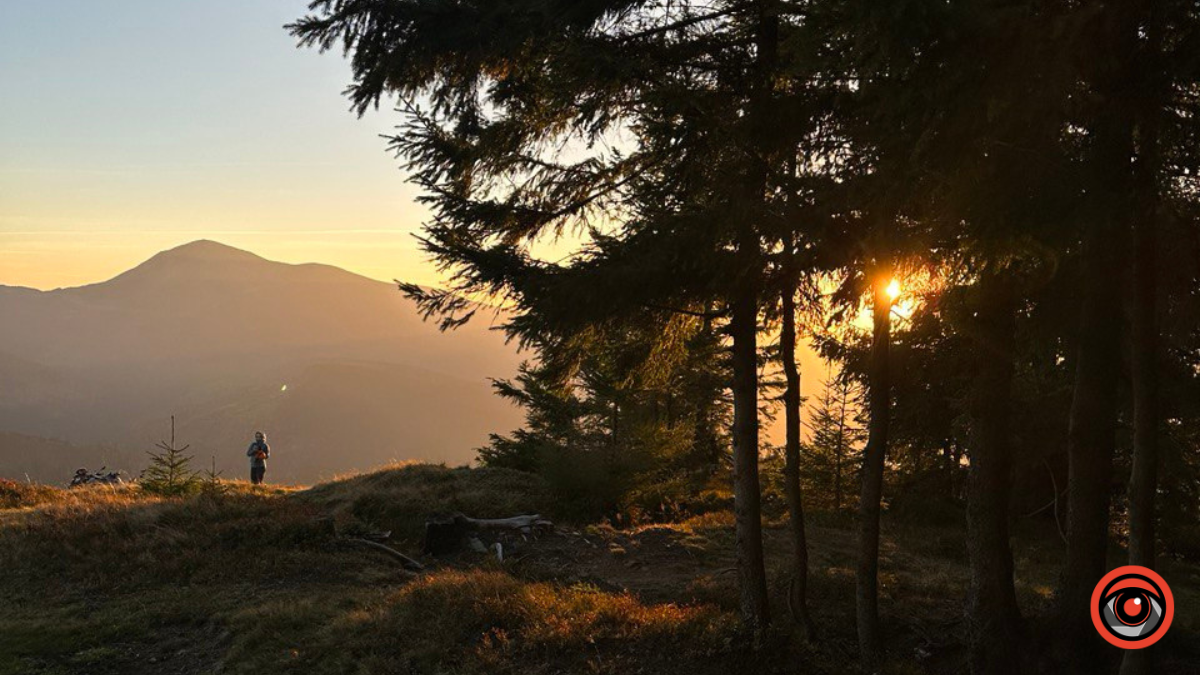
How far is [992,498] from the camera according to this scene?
298 inches

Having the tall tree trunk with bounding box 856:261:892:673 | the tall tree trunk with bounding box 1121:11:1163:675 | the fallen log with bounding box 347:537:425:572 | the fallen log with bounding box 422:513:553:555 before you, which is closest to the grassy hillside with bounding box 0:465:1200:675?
the fallen log with bounding box 347:537:425:572

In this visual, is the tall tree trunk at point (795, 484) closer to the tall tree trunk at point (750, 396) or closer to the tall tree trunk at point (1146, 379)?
the tall tree trunk at point (750, 396)

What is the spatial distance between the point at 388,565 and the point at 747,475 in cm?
758

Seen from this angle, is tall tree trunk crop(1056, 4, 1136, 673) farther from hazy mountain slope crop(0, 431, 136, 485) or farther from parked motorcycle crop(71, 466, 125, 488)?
hazy mountain slope crop(0, 431, 136, 485)

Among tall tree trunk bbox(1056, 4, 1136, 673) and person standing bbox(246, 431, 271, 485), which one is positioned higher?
tall tree trunk bbox(1056, 4, 1136, 673)

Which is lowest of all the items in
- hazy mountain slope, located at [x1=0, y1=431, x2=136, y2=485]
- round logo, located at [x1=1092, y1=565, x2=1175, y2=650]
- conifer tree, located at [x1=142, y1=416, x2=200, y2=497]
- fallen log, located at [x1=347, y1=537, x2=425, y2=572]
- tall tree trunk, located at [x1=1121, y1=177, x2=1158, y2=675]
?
hazy mountain slope, located at [x1=0, y1=431, x2=136, y2=485]

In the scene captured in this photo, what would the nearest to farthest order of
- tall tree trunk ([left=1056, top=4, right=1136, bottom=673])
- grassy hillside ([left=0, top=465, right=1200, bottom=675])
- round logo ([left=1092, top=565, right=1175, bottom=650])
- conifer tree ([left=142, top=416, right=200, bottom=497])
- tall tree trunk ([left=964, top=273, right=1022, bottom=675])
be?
round logo ([left=1092, top=565, right=1175, bottom=650]) < tall tree trunk ([left=1056, top=4, right=1136, bottom=673]) < tall tree trunk ([left=964, top=273, right=1022, bottom=675]) < grassy hillside ([left=0, top=465, right=1200, bottom=675]) < conifer tree ([left=142, top=416, right=200, bottom=497])

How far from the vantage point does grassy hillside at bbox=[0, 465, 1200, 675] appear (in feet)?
26.9

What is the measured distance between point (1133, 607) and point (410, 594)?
828cm

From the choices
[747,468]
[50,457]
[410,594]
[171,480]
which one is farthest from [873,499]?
[50,457]

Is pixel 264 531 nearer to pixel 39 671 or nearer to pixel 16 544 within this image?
pixel 16 544

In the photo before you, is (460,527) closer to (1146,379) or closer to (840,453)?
(1146,379)

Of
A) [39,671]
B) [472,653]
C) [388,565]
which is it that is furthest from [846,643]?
[39,671]

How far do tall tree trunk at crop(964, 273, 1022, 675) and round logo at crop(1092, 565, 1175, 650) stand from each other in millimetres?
876
